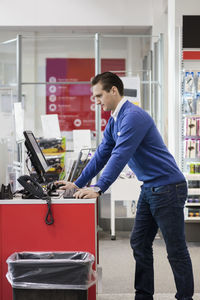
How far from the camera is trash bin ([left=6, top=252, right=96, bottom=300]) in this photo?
8.36 feet

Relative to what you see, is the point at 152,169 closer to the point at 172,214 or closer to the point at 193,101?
the point at 172,214

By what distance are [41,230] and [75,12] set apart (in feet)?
19.4

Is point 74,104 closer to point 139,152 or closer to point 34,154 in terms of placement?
point 34,154

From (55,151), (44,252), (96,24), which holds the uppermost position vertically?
(96,24)

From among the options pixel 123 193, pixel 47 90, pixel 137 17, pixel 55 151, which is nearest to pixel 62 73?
pixel 47 90

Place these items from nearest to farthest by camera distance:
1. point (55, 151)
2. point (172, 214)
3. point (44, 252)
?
1. point (44, 252)
2. point (172, 214)
3. point (55, 151)

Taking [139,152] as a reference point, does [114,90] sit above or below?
above

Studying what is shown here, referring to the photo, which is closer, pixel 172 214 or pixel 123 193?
pixel 172 214

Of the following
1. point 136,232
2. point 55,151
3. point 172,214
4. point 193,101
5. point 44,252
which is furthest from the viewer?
point 55,151

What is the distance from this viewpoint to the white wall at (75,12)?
8.06 meters

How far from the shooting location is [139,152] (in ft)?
10.0

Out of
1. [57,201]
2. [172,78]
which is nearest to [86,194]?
[57,201]

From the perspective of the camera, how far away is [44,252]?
2.81m

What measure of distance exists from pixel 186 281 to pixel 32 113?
22.0 feet
